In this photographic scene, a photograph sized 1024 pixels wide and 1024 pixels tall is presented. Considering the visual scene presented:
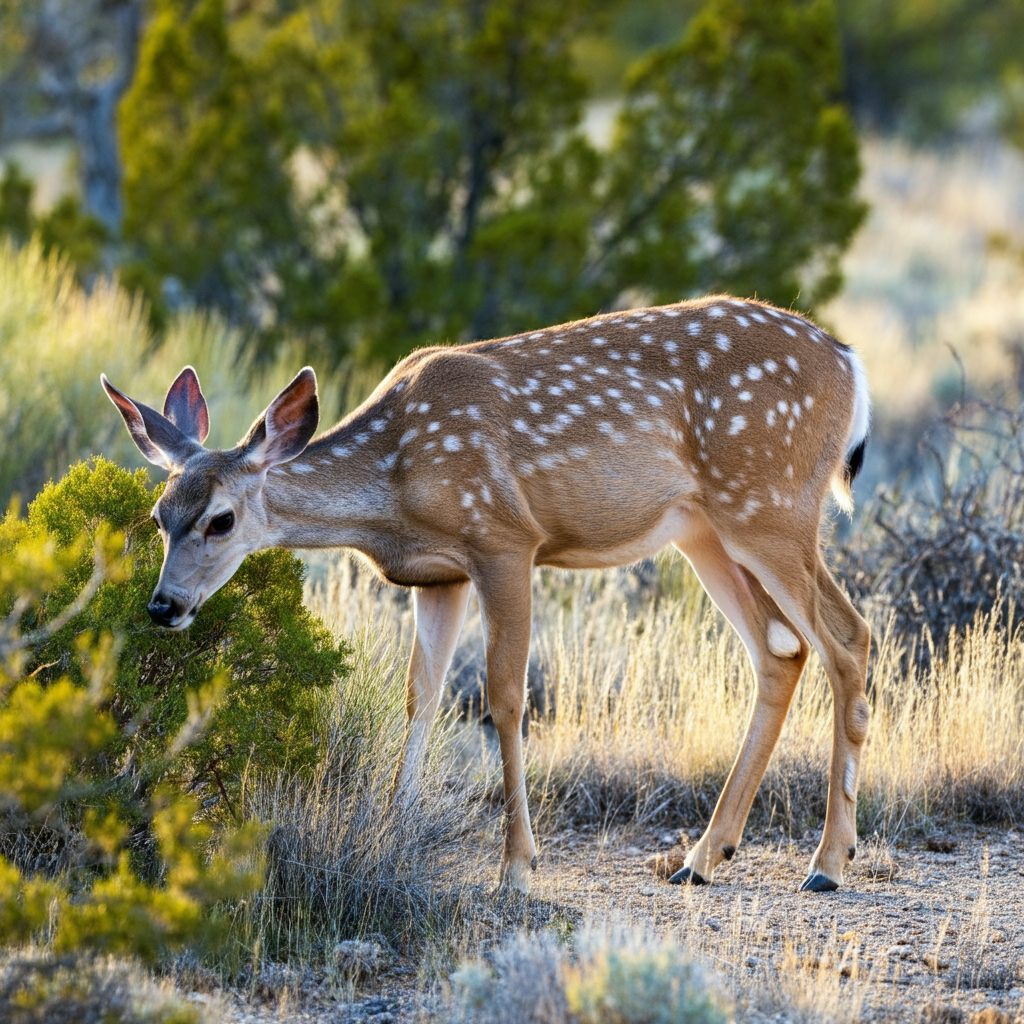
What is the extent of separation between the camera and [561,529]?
5.84 meters

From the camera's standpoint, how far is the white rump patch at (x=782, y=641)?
6.12 metres

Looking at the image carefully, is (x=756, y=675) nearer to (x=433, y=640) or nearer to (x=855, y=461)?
(x=855, y=461)

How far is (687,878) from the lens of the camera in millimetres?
5809

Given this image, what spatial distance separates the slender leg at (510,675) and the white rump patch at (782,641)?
1185mm

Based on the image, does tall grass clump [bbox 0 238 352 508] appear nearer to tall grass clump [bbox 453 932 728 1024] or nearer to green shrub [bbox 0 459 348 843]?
green shrub [bbox 0 459 348 843]

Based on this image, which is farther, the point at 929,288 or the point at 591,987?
the point at 929,288

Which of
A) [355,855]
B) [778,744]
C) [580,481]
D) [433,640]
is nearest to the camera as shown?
[355,855]

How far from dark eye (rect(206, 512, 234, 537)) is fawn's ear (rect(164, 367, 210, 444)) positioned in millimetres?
697

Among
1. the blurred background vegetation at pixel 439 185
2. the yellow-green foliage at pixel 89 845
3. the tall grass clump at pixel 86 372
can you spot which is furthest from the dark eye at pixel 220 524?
the blurred background vegetation at pixel 439 185

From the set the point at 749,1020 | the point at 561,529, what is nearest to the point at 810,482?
the point at 561,529

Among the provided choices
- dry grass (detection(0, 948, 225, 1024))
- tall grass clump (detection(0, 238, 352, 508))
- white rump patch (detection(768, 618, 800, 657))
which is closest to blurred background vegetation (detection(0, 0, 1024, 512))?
tall grass clump (detection(0, 238, 352, 508))

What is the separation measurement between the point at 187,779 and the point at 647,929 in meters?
1.79

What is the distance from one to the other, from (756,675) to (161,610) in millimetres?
2670

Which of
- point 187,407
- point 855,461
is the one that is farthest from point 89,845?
point 855,461
